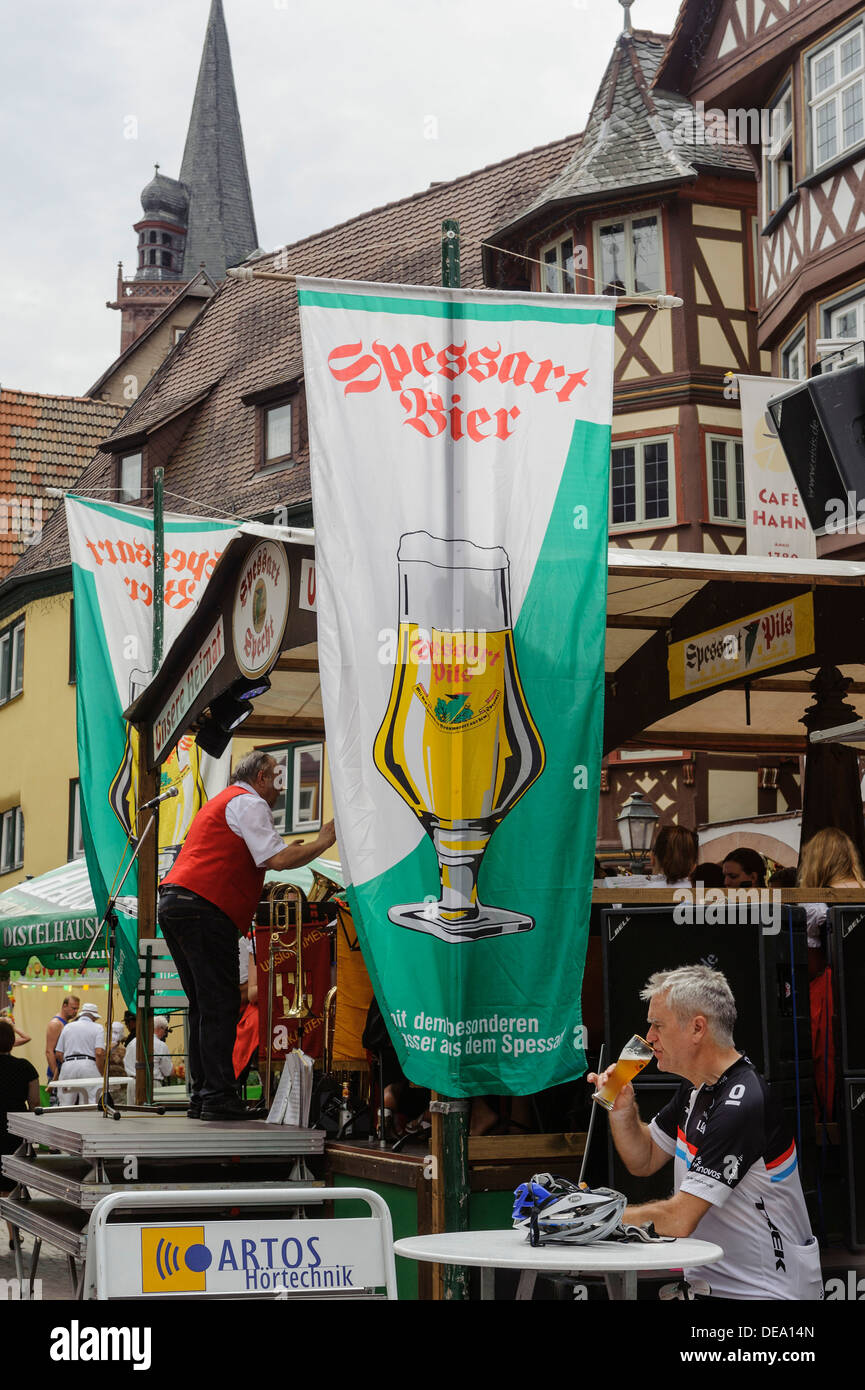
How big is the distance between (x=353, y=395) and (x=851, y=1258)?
3725mm

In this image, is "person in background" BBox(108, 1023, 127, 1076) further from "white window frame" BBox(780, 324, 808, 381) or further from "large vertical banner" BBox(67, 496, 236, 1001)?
"white window frame" BBox(780, 324, 808, 381)

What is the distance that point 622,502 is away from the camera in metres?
25.5

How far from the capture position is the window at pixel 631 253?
2580 centimetres

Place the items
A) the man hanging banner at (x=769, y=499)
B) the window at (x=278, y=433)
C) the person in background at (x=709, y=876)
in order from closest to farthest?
the person in background at (x=709, y=876) → the man hanging banner at (x=769, y=499) → the window at (x=278, y=433)

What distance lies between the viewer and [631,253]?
85.0 ft

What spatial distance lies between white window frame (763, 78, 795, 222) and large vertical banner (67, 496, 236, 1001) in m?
12.1

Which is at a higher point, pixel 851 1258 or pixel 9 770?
pixel 9 770

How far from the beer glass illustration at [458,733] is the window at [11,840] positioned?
3036 cm

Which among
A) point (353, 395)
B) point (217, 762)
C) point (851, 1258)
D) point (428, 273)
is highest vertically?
point (428, 273)

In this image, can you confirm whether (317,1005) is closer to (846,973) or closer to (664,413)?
(846,973)

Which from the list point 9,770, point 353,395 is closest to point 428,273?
point 9,770

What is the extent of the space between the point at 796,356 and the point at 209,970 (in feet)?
52.7

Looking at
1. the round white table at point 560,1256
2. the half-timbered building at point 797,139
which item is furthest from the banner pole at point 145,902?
the half-timbered building at point 797,139

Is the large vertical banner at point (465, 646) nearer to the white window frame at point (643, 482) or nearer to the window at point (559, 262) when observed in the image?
the white window frame at point (643, 482)
